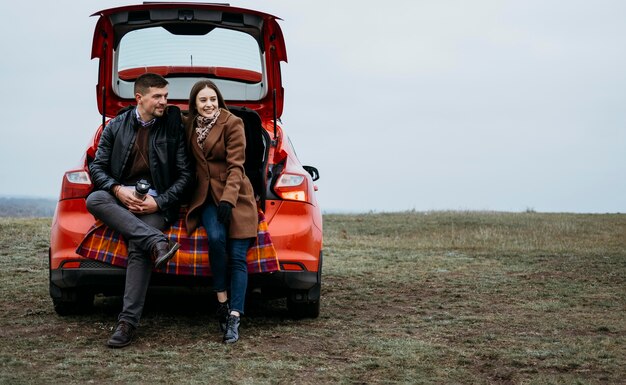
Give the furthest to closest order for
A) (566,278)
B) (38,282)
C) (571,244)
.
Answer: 1. (571,244)
2. (566,278)
3. (38,282)

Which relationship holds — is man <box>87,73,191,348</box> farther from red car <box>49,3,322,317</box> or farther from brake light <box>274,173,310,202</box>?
brake light <box>274,173,310,202</box>

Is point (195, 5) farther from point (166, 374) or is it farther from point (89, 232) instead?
point (166, 374)

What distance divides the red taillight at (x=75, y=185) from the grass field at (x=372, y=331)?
3.11ft

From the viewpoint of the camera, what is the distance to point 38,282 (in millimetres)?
8641

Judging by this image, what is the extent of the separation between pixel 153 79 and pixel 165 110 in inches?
9.1

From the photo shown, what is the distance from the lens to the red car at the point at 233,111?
613cm

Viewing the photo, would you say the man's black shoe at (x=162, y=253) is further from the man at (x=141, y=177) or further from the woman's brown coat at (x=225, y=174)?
the woman's brown coat at (x=225, y=174)

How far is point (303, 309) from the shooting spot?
6.67 metres

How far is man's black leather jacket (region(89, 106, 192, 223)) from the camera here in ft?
19.5

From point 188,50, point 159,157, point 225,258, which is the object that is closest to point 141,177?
point 159,157

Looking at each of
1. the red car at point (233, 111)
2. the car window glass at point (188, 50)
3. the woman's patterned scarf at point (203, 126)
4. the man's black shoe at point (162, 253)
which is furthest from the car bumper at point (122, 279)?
the car window glass at point (188, 50)

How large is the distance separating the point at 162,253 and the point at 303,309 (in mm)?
1445

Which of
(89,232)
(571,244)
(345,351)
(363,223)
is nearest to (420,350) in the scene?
(345,351)

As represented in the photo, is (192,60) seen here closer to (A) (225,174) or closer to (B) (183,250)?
(A) (225,174)
